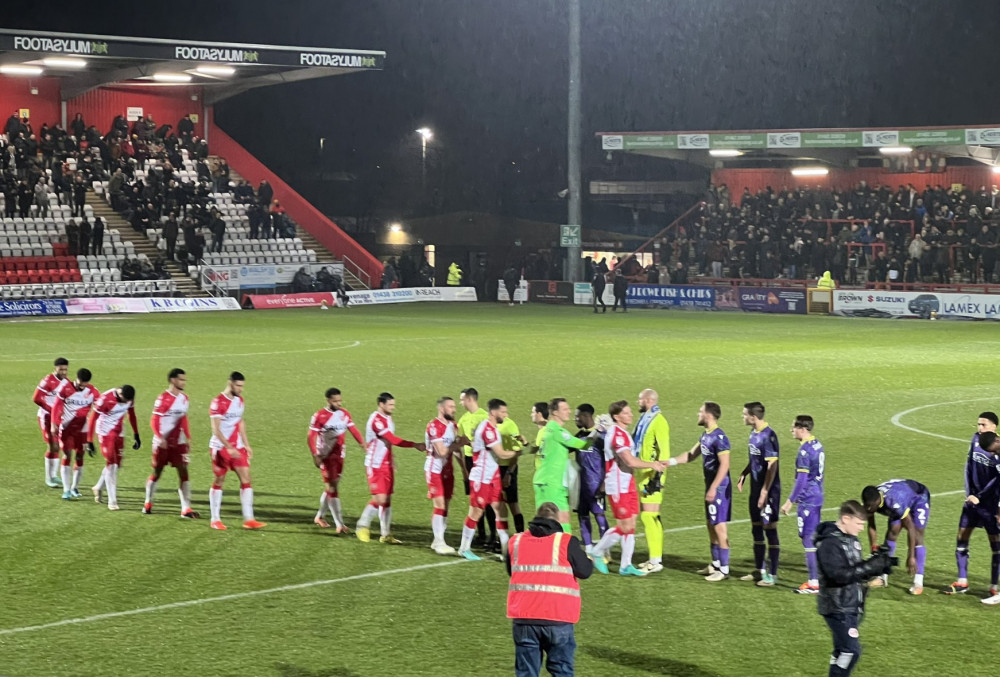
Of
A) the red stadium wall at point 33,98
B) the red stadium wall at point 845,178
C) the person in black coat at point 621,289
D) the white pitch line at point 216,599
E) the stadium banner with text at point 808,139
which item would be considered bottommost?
the white pitch line at point 216,599

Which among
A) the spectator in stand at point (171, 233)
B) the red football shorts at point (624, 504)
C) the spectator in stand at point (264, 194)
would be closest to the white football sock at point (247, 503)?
the red football shorts at point (624, 504)

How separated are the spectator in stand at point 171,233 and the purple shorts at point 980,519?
4418cm

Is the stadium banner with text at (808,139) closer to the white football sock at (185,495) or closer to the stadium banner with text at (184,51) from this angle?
the stadium banner with text at (184,51)

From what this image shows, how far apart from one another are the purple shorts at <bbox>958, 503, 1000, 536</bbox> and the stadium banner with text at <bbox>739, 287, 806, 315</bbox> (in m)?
38.9

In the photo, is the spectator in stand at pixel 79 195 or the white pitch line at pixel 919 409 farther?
the spectator in stand at pixel 79 195

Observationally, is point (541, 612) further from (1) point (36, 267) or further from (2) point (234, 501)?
(1) point (36, 267)

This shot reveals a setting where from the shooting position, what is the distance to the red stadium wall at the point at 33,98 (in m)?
56.3

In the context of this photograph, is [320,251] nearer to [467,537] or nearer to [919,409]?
[919,409]

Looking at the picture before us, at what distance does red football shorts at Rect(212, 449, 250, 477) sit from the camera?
47.3ft

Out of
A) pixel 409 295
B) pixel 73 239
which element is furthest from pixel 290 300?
pixel 73 239

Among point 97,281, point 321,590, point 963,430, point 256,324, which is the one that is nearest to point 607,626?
point 321,590

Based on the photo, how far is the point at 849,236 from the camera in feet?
171

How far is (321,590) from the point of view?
12.0m

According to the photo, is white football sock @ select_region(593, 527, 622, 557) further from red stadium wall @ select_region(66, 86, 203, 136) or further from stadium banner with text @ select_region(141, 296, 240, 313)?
red stadium wall @ select_region(66, 86, 203, 136)
